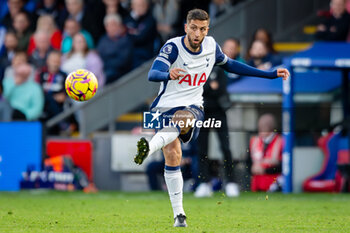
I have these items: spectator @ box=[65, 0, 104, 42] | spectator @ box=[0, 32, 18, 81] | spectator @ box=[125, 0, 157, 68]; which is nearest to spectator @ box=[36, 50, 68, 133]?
spectator @ box=[65, 0, 104, 42]

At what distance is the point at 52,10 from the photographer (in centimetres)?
1847

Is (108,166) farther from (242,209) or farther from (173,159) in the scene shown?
(173,159)

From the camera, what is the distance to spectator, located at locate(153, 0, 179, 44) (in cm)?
1584

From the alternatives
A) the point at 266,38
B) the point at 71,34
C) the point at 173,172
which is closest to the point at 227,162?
the point at 266,38

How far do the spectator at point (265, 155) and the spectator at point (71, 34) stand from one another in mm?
4771

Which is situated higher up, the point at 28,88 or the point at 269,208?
the point at 28,88

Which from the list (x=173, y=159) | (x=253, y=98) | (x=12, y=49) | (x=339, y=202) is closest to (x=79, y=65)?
(x=12, y=49)

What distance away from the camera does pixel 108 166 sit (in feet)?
46.6

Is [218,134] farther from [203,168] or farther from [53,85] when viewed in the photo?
[53,85]

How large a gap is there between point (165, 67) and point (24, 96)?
7957 millimetres

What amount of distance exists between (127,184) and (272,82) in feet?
9.47

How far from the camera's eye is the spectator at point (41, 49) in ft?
56.2

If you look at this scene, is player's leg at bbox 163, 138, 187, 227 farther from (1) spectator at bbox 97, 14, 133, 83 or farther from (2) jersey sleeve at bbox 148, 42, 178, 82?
(1) spectator at bbox 97, 14, 133, 83

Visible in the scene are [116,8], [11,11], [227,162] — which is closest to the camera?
[227,162]
